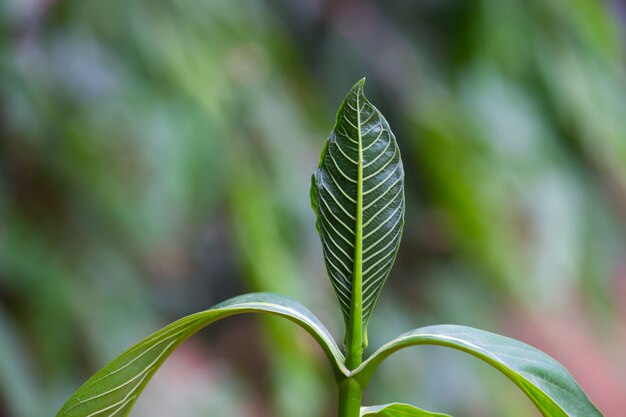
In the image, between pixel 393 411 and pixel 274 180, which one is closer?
pixel 393 411

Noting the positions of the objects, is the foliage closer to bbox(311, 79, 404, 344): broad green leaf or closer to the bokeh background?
bbox(311, 79, 404, 344): broad green leaf

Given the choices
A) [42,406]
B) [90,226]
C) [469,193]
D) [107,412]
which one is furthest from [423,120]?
[107,412]

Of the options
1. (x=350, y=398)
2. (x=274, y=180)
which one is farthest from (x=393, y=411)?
(x=274, y=180)

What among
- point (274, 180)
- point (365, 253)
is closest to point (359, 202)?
point (365, 253)

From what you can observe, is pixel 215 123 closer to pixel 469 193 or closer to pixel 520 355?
pixel 469 193

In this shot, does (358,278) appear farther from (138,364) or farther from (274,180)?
(274,180)

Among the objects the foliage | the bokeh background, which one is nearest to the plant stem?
the foliage
